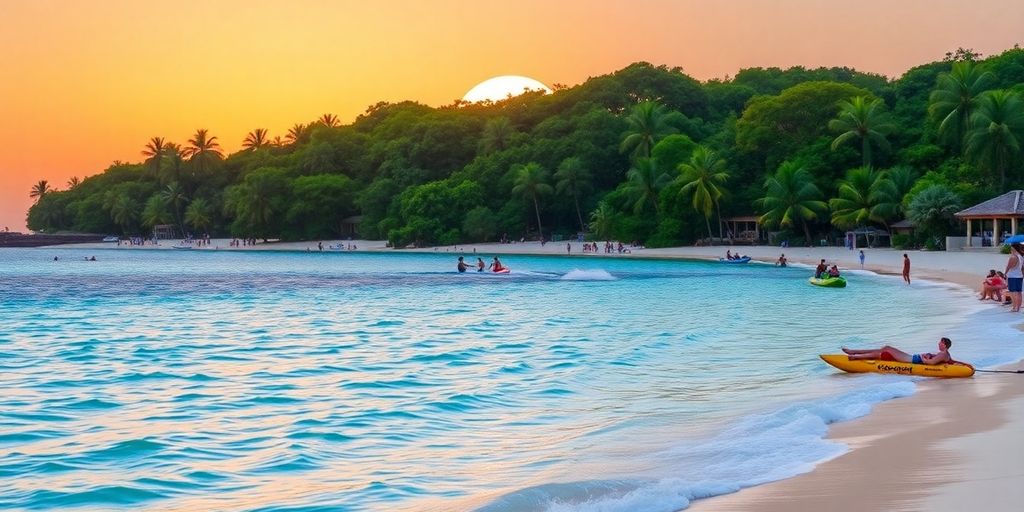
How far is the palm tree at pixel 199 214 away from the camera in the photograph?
118 metres

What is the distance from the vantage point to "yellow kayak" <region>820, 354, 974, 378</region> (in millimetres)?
12859

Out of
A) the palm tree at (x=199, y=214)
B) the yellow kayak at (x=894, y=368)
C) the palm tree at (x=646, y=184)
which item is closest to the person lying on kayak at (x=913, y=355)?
the yellow kayak at (x=894, y=368)

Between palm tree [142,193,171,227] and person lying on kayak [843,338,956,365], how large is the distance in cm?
11782

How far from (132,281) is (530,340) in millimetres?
32945

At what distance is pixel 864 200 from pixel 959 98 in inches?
343

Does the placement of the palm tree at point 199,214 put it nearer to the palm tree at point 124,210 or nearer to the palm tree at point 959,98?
the palm tree at point 124,210

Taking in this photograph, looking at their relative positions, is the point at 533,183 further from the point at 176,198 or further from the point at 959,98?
the point at 176,198

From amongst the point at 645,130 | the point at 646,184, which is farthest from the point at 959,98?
the point at 645,130

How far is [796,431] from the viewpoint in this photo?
981 cm

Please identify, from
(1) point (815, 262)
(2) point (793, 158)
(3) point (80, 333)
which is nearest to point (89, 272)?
(3) point (80, 333)

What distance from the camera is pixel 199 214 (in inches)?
4656

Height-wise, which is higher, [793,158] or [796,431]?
[793,158]

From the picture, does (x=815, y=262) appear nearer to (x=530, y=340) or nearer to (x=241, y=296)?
(x=241, y=296)

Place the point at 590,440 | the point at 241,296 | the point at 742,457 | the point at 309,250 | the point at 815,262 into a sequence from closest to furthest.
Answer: the point at 742,457 → the point at 590,440 → the point at 241,296 → the point at 815,262 → the point at 309,250
